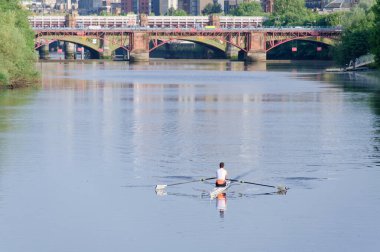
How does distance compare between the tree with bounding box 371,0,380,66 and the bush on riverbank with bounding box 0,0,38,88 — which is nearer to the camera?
the bush on riverbank with bounding box 0,0,38,88

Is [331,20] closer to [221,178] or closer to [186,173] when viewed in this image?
[186,173]

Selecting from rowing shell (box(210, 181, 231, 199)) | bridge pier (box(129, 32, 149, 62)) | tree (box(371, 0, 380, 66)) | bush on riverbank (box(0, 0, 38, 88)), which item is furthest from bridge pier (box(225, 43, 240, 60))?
rowing shell (box(210, 181, 231, 199))

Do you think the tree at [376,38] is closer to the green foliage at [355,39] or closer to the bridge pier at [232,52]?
A: the green foliage at [355,39]

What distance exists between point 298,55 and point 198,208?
154 m

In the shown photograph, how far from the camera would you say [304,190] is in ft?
123

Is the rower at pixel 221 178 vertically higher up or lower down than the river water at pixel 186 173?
higher up

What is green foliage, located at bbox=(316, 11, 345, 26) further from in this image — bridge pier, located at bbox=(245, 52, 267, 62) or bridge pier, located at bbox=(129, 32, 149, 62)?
bridge pier, located at bbox=(129, 32, 149, 62)

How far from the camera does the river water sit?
3091cm

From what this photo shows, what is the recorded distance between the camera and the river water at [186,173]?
101 ft

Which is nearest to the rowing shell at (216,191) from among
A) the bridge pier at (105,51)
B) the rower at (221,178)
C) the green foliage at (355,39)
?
the rower at (221,178)

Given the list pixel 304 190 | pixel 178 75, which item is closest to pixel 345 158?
pixel 304 190

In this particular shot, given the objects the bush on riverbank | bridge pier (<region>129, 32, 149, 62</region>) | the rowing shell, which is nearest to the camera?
the rowing shell

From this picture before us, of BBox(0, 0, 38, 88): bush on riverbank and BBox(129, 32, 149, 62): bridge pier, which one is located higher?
BBox(0, 0, 38, 88): bush on riverbank

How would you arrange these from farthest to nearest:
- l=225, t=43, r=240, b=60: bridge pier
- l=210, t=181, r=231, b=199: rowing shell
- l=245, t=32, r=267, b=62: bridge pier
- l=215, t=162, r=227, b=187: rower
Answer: l=225, t=43, r=240, b=60: bridge pier → l=245, t=32, r=267, b=62: bridge pier → l=215, t=162, r=227, b=187: rower → l=210, t=181, r=231, b=199: rowing shell
